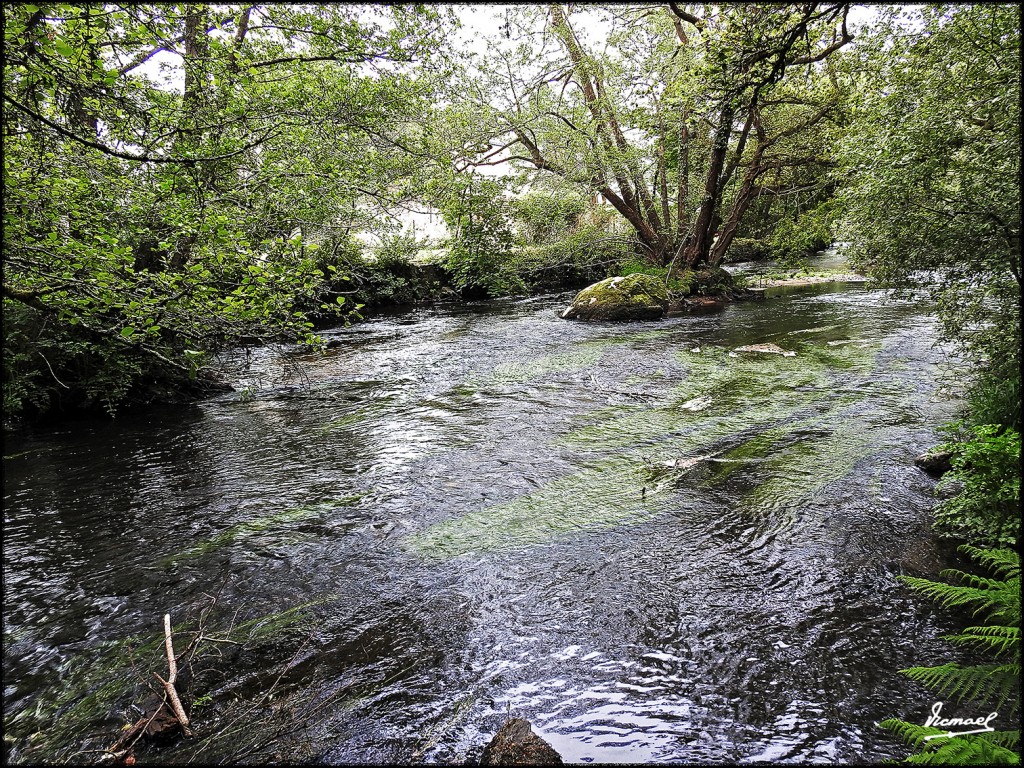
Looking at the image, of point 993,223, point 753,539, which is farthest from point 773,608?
point 993,223

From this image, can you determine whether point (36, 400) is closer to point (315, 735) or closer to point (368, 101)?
point (368, 101)

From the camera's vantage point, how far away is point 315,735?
3.01 metres

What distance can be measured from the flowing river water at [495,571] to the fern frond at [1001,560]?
0.33m

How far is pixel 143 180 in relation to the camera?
275 inches

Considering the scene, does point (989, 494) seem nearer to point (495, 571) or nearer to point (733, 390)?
point (495, 571)

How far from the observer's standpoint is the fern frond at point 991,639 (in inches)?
117

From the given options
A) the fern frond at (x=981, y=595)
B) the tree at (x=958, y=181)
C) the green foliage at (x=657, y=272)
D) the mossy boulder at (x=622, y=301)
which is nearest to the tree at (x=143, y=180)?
the fern frond at (x=981, y=595)

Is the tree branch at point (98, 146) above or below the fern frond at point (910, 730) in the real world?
above

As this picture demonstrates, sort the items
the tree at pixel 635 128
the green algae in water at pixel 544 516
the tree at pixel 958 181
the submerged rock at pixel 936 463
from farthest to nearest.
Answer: the tree at pixel 635 128 → the submerged rock at pixel 936 463 → the green algae in water at pixel 544 516 → the tree at pixel 958 181

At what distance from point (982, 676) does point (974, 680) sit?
0.23ft

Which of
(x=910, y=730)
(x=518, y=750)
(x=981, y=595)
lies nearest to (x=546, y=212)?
(x=981, y=595)

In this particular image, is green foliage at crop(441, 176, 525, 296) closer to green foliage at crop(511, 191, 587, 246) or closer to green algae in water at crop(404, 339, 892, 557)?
green foliage at crop(511, 191, 587, 246)

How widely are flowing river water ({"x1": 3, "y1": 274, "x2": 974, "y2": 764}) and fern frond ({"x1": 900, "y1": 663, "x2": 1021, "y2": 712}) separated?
126 millimetres

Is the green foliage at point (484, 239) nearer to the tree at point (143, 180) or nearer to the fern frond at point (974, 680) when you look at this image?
the tree at point (143, 180)
